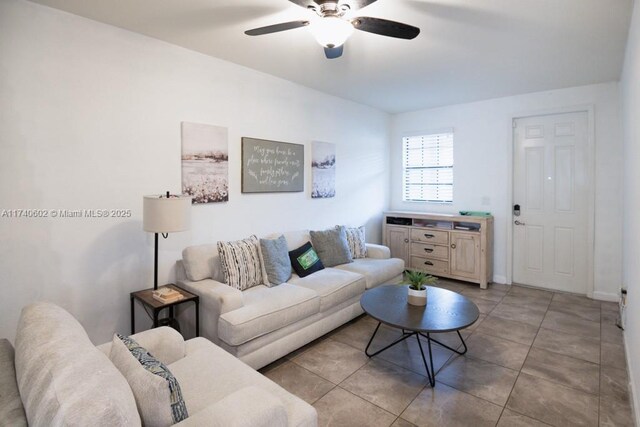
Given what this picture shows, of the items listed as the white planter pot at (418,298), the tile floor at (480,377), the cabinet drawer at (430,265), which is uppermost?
the white planter pot at (418,298)

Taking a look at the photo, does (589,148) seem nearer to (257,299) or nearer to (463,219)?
(463,219)

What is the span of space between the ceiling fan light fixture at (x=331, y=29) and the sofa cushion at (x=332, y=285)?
196 centimetres

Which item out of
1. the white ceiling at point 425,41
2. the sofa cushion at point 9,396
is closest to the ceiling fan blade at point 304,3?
the white ceiling at point 425,41

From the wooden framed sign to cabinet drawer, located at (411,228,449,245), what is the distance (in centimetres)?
201

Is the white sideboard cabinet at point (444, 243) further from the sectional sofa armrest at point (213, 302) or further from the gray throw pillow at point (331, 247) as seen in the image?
the sectional sofa armrest at point (213, 302)

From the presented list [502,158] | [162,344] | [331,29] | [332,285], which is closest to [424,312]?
[332,285]

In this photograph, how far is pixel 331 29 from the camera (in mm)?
1932

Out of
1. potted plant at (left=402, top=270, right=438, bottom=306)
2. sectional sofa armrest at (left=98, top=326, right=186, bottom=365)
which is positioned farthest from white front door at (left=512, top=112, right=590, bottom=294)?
sectional sofa armrest at (left=98, top=326, right=186, bottom=365)

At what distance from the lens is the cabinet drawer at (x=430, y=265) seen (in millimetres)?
4793

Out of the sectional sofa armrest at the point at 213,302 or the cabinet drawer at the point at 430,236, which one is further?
the cabinet drawer at the point at 430,236

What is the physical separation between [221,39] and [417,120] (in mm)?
3606

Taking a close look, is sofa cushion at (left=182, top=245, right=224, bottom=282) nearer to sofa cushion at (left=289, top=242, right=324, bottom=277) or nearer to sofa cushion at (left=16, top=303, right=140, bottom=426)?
sofa cushion at (left=289, top=242, right=324, bottom=277)

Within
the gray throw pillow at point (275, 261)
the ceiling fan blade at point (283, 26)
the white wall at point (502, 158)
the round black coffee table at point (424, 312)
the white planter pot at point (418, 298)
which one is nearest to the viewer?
the ceiling fan blade at point (283, 26)

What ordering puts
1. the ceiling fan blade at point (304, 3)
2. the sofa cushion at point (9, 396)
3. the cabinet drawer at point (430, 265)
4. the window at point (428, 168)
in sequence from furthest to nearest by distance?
the window at point (428, 168) < the cabinet drawer at point (430, 265) < the ceiling fan blade at point (304, 3) < the sofa cushion at point (9, 396)
